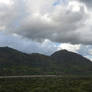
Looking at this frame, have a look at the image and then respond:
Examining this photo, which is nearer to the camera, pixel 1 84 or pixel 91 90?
pixel 91 90

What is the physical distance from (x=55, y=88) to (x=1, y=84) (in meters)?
25.2

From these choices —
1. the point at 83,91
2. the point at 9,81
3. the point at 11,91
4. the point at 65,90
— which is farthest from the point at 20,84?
the point at 83,91

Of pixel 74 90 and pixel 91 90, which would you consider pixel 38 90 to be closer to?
pixel 74 90

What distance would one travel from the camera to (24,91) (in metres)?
67.4

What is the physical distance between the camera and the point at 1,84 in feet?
248

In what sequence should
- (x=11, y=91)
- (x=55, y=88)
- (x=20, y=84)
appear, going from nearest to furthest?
(x=11, y=91)
(x=55, y=88)
(x=20, y=84)

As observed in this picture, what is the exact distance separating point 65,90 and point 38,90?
37.0ft

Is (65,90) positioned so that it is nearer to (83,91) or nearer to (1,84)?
(83,91)

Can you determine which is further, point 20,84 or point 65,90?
point 20,84

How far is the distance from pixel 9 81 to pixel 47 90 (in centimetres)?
2376

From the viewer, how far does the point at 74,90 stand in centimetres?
6831

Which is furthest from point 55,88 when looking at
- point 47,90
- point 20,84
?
point 20,84

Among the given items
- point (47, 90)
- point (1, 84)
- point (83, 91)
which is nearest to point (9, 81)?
point (1, 84)

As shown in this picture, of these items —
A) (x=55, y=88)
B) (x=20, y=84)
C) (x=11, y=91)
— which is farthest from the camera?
(x=20, y=84)
